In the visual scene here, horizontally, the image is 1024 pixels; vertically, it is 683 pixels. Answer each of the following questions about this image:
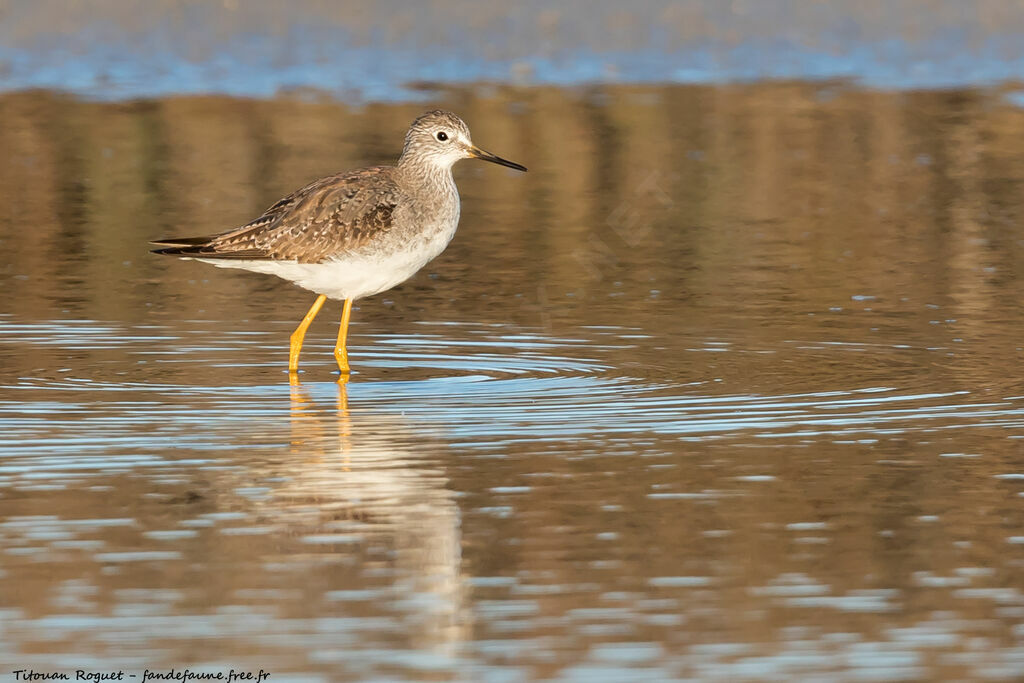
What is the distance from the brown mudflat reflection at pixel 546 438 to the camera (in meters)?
6.94

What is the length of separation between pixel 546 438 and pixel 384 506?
Answer: 1567 millimetres

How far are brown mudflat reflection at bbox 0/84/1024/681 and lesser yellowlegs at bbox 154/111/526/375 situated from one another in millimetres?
527

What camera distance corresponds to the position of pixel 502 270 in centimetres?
1567

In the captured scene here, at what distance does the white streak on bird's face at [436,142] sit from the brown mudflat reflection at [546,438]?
1.12m

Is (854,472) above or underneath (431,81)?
underneath

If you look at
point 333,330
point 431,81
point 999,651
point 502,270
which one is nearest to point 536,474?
point 999,651

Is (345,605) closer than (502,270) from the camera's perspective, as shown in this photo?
Yes

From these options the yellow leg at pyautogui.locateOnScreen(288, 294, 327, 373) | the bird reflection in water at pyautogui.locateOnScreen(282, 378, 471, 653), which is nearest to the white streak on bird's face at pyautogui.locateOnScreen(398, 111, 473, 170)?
the yellow leg at pyautogui.locateOnScreen(288, 294, 327, 373)

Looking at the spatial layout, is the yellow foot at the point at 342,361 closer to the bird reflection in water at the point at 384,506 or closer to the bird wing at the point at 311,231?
the bird wing at the point at 311,231

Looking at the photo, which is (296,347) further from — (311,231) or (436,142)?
(436,142)

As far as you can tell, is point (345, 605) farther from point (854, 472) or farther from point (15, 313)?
point (15, 313)

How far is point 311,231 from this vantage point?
1253 centimetres

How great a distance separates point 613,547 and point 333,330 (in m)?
6.49

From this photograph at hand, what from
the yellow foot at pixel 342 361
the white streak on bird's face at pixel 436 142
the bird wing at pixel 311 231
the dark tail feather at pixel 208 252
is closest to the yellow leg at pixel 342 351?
the yellow foot at pixel 342 361
